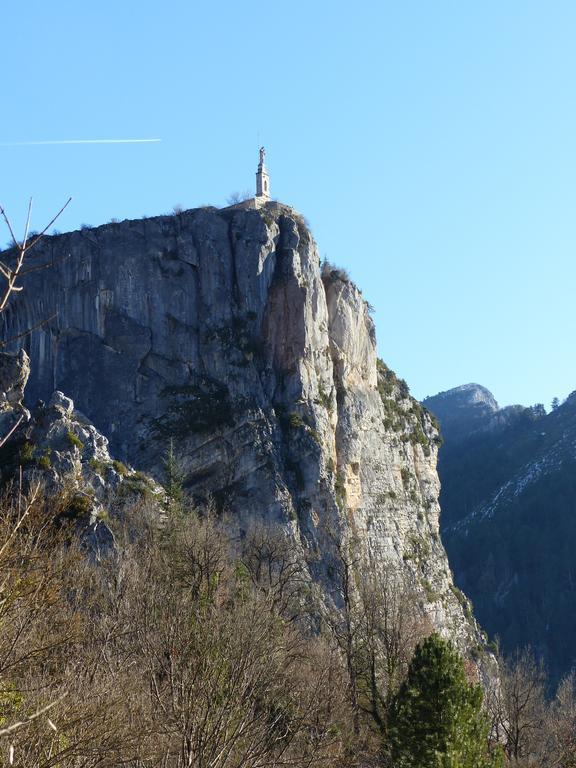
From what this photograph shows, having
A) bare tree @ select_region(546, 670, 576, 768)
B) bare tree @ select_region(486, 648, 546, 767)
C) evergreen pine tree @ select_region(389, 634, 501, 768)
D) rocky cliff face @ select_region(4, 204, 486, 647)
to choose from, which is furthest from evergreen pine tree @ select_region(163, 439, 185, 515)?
bare tree @ select_region(546, 670, 576, 768)

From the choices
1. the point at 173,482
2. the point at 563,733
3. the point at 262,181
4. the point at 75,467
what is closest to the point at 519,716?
the point at 563,733

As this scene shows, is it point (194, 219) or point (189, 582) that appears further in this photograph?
point (194, 219)

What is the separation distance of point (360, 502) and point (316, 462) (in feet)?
14.6

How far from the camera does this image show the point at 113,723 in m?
13.7

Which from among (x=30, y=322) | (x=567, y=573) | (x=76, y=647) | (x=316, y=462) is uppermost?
(x=30, y=322)

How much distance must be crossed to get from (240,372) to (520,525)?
6311cm

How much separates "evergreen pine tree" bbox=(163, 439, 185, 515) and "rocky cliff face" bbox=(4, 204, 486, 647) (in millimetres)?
897

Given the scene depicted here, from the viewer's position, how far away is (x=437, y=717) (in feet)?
76.6

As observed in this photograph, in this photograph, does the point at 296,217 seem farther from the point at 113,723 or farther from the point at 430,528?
the point at 113,723

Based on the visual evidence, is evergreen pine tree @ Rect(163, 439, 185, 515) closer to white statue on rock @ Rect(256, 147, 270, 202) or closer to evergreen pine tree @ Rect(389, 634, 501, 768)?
evergreen pine tree @ Rect(389, 634, 501, 768)

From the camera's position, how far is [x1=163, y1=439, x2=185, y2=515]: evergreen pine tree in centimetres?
4034

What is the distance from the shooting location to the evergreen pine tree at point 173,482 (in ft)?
132

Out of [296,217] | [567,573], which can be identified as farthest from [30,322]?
[567,573]

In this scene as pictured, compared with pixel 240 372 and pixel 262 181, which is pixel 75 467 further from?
pixel 262 181
